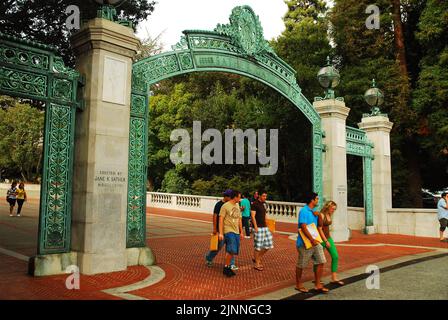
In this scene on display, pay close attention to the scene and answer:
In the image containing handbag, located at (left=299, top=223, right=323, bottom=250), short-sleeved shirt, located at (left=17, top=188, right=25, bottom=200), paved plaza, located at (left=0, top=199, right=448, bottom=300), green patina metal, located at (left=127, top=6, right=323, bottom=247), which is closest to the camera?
paved plaza, located at (left=0, top=199, right=448, bottom=300)

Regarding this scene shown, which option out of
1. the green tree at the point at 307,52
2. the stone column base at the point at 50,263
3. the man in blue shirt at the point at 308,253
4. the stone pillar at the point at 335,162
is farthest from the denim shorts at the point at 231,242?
the green tree at the point at 307,52

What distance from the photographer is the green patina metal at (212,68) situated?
8.71m

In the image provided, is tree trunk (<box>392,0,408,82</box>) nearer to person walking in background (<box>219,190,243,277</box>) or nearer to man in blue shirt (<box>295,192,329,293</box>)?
person walking in background (<box>219,190,243,277</box>)

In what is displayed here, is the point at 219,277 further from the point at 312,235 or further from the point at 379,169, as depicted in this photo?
the point at 379,169

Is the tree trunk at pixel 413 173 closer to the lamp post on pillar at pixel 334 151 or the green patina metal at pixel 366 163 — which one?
the green patina metal at pixel 366 163

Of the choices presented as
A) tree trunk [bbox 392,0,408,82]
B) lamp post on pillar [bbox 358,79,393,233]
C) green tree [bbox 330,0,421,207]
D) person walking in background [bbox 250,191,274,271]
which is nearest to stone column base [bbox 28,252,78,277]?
person walking in background [bbox 250,191,274,271]

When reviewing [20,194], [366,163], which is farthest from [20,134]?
[366,163]

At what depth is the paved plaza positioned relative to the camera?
625cm

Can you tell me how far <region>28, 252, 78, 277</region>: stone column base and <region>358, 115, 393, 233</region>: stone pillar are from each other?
13.6 m

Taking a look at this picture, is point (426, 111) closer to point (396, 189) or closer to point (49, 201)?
point (396, 189)

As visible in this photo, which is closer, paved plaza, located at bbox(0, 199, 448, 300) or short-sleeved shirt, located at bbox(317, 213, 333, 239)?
paved plaza, located at bbox(0, 199, 448, 300)

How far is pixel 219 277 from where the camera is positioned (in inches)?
300

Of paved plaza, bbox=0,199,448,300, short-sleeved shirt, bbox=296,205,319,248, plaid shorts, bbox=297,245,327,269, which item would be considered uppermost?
short-sleeved shirt, bbox=296,205,319,248

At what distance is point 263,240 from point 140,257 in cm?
270
